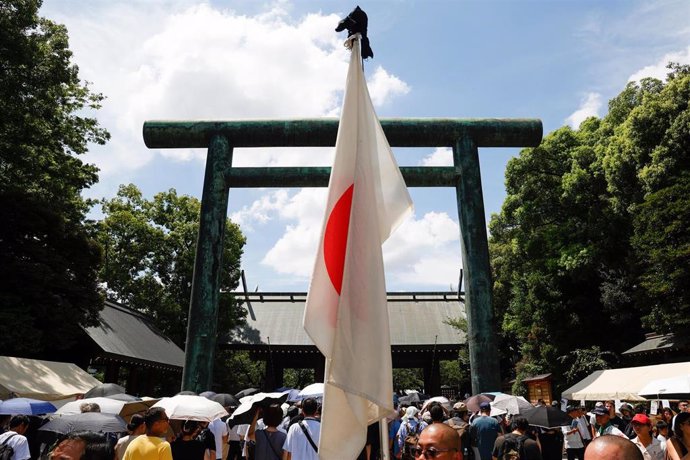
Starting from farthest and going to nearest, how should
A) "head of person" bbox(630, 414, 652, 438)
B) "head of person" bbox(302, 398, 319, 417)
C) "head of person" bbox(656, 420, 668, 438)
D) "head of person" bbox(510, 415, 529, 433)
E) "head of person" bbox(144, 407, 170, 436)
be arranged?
"head of person" bbox(656, 420, 668, 438), "head of person" bbox(510, 415, 529, 433), "head of person" bbox(630, 414, 652, 438), "head of person" bbox(302, 398, 319, 417), "head of person" bbox(144, 407, 170, 436)

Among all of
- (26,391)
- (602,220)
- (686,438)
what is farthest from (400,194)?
(602,220)

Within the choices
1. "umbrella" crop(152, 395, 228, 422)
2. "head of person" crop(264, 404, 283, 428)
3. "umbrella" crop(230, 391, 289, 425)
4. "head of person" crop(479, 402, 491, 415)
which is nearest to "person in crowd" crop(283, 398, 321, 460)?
"head of person" crop(264, 404, 283, 428)

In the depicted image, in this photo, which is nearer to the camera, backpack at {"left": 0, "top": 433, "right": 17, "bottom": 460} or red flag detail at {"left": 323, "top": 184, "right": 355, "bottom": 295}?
red flag detail at {"left": 323, "top": 184, "right": 355, "bottom": 295}

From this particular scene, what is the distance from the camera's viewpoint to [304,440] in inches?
191

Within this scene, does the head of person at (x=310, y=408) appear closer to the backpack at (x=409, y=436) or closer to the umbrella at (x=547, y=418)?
the backpack at (x=409, y=436)

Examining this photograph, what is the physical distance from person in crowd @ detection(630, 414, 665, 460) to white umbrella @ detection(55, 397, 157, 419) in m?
6.37

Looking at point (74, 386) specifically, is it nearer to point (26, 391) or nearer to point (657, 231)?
point (26, 391)

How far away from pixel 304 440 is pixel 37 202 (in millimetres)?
14268

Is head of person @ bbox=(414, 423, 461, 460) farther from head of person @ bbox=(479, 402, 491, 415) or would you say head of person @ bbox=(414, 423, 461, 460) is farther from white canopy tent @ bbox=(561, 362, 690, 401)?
white canopy tent @ bbox=(561, 362, 690, 401)

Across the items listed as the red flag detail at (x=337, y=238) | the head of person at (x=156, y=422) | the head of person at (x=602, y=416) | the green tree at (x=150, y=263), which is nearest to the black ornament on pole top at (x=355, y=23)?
the red flag detail at (x=337, y=238)

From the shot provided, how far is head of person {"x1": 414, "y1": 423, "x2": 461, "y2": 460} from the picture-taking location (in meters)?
2.39

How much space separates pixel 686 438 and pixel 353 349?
3.72m

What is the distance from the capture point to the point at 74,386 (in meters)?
12.9

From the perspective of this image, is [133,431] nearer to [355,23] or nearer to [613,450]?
[355,23]
